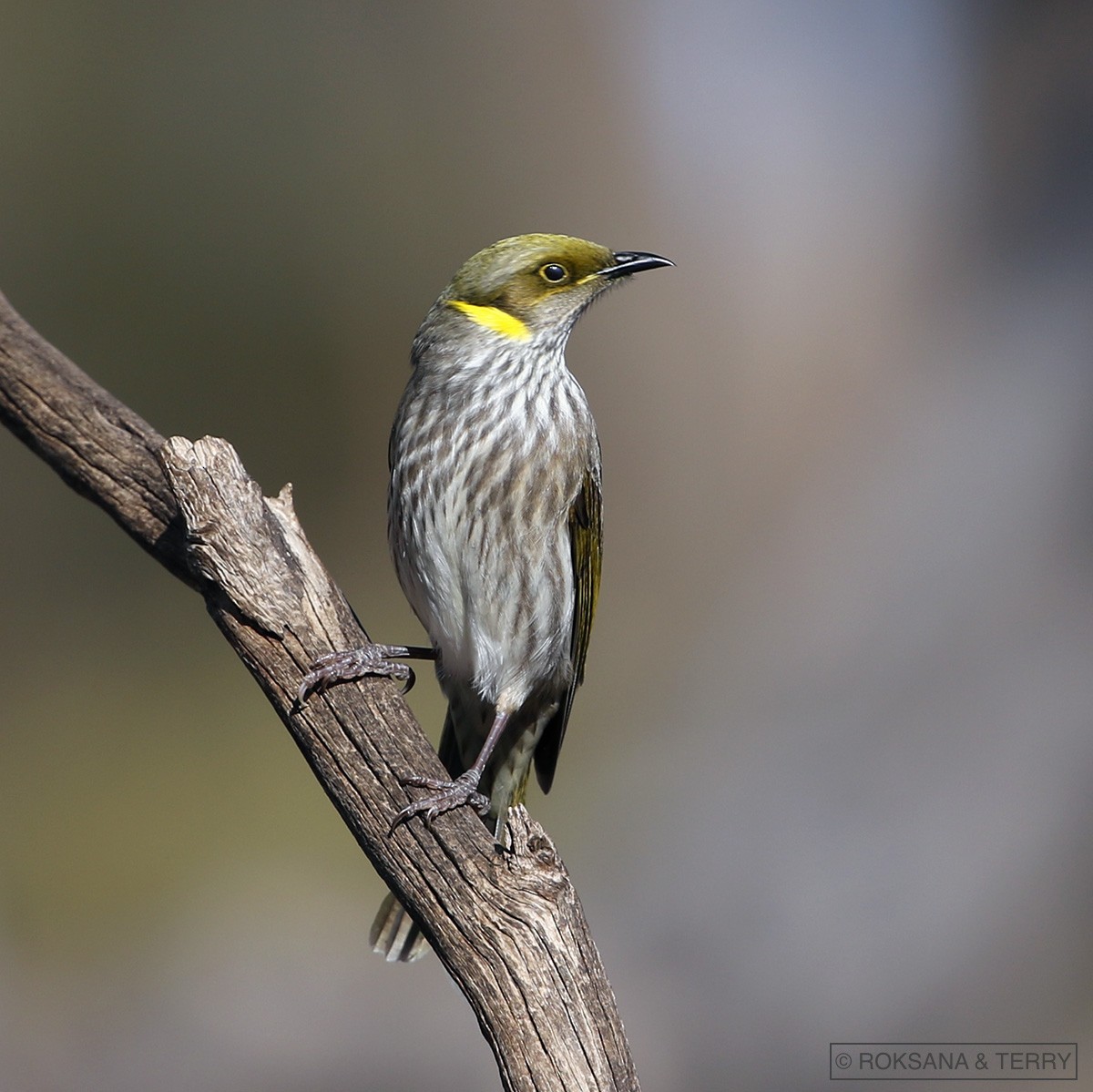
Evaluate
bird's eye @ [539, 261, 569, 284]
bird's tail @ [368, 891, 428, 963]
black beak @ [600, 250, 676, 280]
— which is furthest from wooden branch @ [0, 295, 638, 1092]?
black beak @ [600, 250, 676, 280]

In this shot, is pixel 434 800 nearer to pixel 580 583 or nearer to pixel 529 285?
pixel 580 583

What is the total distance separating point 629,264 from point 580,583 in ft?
3.04

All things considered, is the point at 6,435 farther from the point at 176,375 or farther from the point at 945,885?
the point at 945,885

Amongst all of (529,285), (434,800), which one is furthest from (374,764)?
(529,285)

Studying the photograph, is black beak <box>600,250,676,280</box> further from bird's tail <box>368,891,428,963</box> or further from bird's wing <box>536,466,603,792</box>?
bird's tail <box>368,891,428,963</box>

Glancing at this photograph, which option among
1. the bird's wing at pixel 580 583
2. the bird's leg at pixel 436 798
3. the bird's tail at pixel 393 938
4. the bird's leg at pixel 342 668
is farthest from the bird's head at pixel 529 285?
the bird's tail at pixel 393 938

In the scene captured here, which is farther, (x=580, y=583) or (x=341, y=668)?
(x=580, y=583)

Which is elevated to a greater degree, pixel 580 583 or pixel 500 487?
pixel 500 487

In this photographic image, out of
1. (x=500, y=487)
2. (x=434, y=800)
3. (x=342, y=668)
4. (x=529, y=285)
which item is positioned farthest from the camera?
(x=529, y=285)

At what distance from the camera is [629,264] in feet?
11.2

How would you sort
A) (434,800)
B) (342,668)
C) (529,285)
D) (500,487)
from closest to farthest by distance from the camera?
(434,800), (342,668), (500,487), (529,285)

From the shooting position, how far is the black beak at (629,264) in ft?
11.1

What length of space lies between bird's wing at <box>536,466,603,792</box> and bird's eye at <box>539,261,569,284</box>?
54cm

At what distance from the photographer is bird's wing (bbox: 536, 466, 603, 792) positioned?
332 cm
